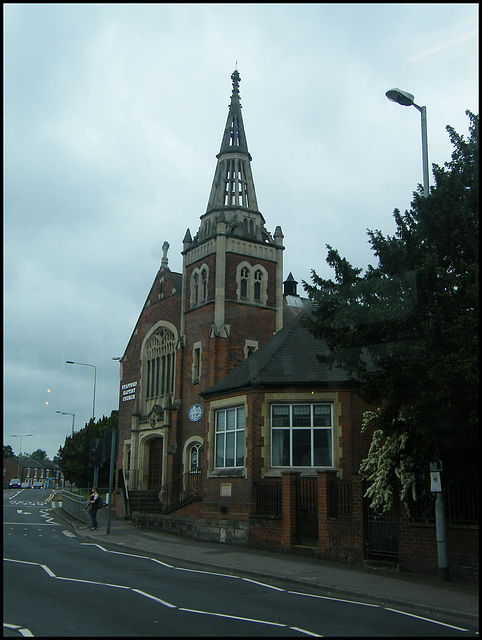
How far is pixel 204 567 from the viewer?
50.0 ft

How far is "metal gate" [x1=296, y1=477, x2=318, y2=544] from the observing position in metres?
18.0

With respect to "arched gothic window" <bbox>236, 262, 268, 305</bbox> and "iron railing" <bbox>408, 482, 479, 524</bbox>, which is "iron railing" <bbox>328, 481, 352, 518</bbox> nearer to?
"iron railing" <bbox>408, 482, 479, 524</bbox>

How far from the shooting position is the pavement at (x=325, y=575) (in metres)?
10.8

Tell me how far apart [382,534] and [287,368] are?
7654mm

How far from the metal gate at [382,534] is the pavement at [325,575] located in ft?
1.64

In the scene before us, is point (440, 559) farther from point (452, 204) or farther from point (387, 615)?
point (452, 204)

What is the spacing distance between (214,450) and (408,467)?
1049cm

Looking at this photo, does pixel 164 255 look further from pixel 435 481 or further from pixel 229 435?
pixel 435 481

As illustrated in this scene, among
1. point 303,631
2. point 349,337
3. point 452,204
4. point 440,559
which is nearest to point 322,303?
point 349,337

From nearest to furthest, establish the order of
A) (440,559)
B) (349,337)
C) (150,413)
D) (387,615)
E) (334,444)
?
(387,615), (440,559), (349,337), (334,444), (150,413)

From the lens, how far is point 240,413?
22.7 metres

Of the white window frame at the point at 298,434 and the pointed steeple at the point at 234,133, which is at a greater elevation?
the pointed steeple at the point at 234,133

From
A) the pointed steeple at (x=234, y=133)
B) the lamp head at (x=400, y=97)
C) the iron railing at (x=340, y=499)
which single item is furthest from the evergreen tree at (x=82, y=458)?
the lamp head at (x=400, y=97)

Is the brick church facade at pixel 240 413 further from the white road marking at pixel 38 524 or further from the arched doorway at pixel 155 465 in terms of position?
the white road marking at pixel 38 524
